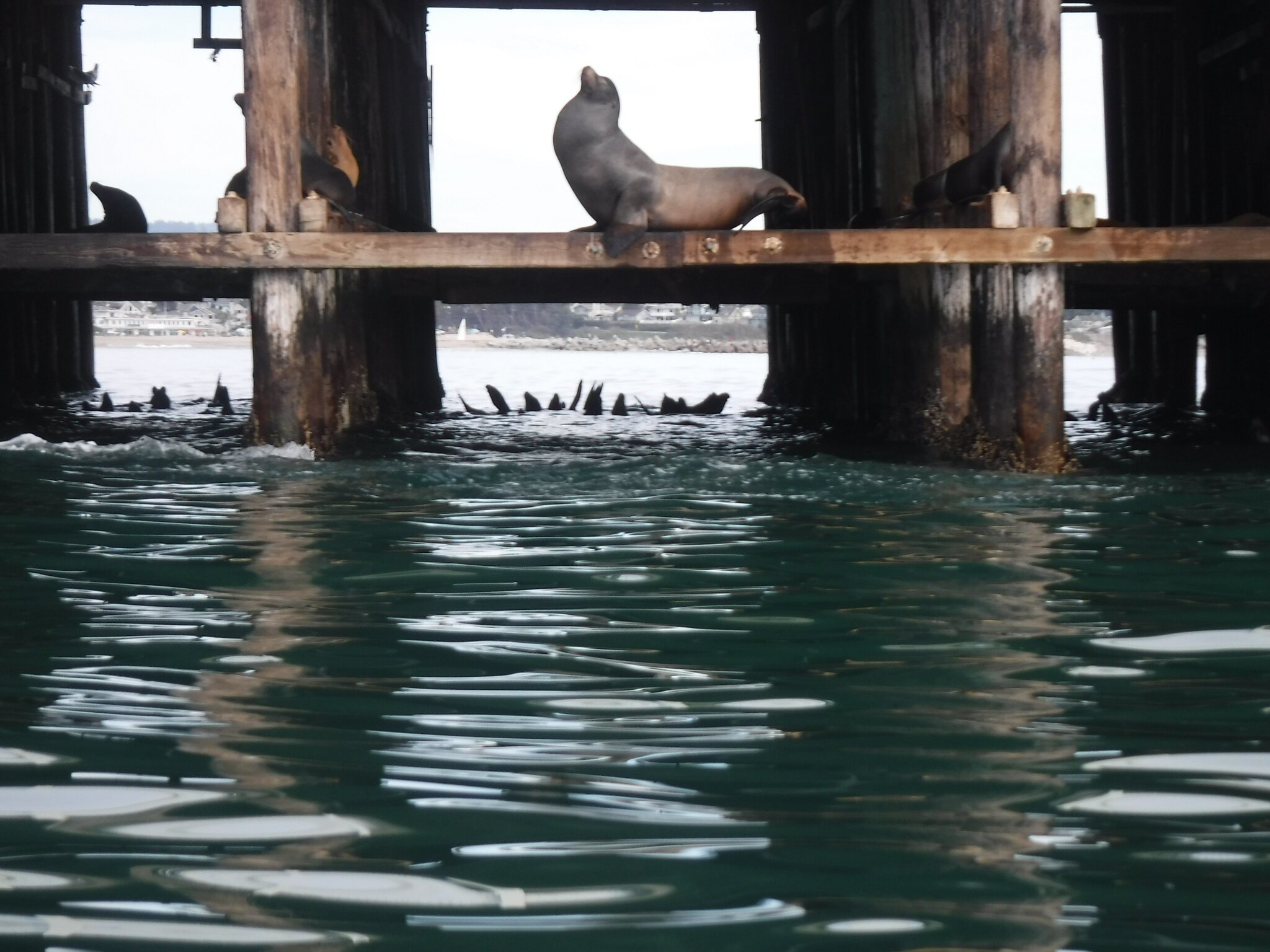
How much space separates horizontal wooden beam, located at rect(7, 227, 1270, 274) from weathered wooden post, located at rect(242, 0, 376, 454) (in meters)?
0.18

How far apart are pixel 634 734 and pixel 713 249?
593 centimetres

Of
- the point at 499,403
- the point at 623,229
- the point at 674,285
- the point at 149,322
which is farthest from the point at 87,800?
the point at 149,322

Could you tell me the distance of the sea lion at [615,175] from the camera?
9312 mm

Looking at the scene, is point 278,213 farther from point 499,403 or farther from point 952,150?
point 499,403

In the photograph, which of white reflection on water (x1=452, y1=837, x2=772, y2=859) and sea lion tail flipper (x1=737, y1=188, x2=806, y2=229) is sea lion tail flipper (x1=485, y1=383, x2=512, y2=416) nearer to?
sea lion tail flipper (x1=737, y1=188, x2=806, y2=229)

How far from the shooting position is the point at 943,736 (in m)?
3.14

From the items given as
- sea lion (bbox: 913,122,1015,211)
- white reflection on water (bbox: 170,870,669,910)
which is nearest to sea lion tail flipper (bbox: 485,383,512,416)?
sea lion (bbox: 913,122,1015,211)

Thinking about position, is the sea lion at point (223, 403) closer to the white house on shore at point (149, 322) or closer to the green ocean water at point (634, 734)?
the green ocean water at point (634, 734)

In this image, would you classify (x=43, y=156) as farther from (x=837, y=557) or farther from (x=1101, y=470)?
(x=837, y=557)

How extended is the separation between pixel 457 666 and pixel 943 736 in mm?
1239

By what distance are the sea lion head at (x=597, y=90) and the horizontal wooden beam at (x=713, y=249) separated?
1174 mm

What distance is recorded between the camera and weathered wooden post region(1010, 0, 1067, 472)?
28.2ft

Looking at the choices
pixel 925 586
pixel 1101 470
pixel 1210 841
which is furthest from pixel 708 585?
pixel 1101 470

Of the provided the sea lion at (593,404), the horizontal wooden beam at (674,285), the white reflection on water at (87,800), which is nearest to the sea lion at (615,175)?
the horizontal wooden beam at (674,285)
